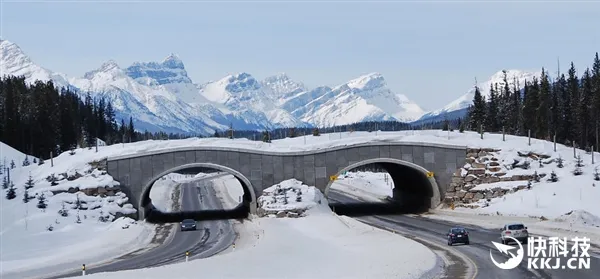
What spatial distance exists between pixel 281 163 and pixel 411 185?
20.2 metres

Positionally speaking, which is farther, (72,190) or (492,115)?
(492,115)

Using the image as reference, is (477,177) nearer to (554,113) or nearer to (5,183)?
(5,183)

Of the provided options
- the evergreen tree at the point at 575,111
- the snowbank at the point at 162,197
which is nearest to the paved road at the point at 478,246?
the snowbank at the point at 162,197

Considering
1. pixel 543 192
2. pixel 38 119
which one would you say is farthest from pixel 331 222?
pixel 38 119

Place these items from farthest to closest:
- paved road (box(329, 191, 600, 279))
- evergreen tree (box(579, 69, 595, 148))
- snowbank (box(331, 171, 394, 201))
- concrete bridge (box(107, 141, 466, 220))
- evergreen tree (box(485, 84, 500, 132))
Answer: evergreen tree (box(485, 84, 500, 132))
snowbank (box(331, 171, 394, 201))
evergreen tree (box(579, 69, 595, 148))
concrete bridge (box(107, 141, 466, 220))
paved road (box(329, 191, 600, 279))

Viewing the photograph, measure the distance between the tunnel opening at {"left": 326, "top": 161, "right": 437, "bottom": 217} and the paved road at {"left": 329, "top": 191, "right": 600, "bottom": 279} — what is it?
5.59m

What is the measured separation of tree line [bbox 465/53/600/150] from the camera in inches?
4476

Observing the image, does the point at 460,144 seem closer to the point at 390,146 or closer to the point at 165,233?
the point at 390,146

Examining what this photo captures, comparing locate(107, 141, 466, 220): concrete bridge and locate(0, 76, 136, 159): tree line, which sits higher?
locate(0, 76, 136, 159): tree line

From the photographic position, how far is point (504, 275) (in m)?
31.7

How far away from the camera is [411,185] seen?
293 ft

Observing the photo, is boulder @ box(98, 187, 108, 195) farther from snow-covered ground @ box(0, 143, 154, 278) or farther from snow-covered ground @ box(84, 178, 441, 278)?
snow-covered ground @ box(84, 178, 441, 278)

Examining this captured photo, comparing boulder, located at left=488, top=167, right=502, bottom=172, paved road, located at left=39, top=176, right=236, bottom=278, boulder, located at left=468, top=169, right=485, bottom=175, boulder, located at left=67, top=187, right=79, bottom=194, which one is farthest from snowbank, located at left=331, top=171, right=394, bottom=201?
boulder, located at left=67, top=187, right=79, bottom=194

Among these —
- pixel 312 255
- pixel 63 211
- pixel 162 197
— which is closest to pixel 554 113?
pixel 162 197
